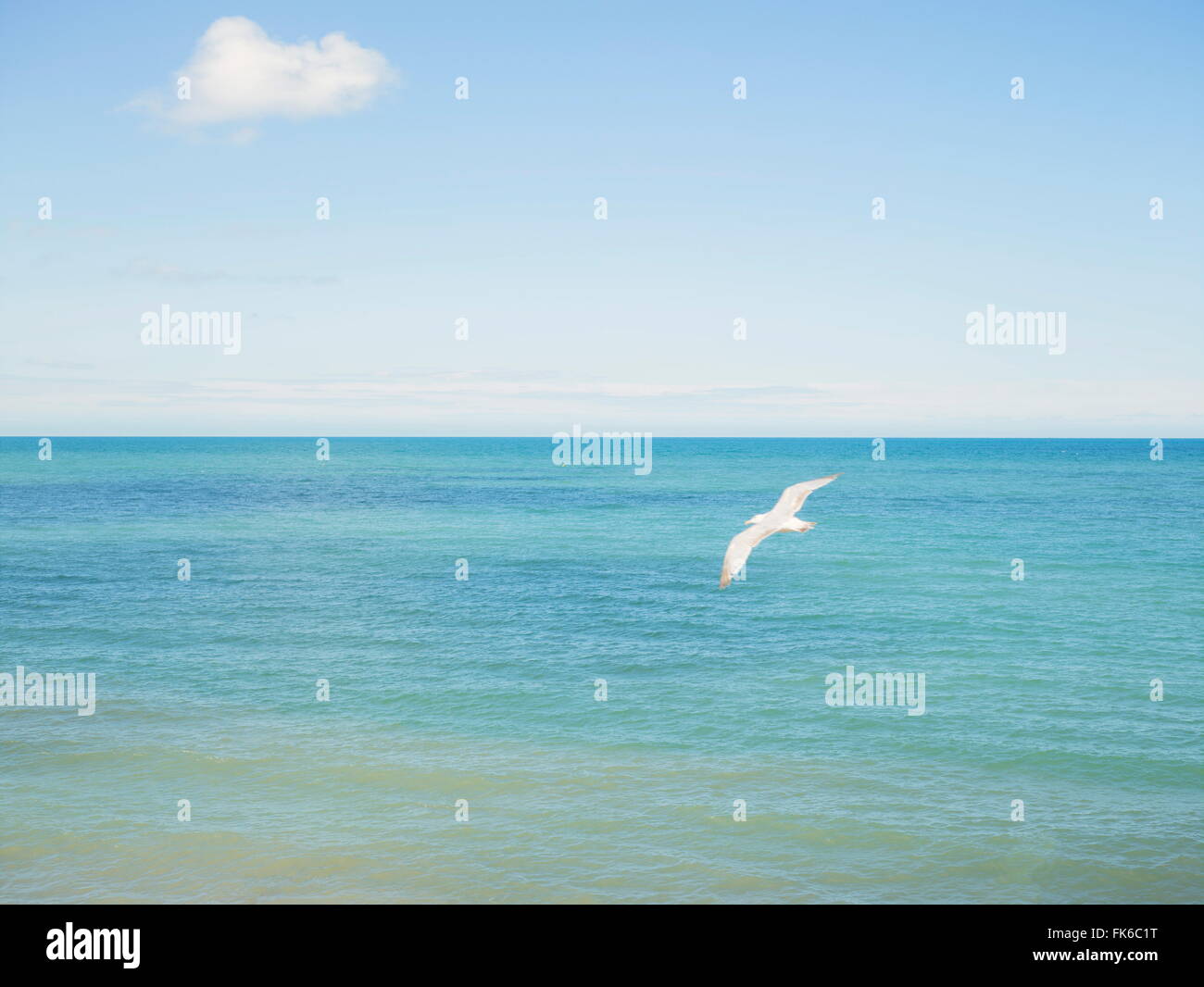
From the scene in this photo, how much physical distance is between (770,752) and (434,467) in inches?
5052

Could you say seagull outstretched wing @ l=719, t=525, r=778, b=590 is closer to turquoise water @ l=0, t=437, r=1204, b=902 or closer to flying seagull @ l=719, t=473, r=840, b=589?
flying seagull @ l=719, t=473, r=840, b=589

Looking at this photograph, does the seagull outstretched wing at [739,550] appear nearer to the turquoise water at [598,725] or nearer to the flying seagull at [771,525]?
the flying seagull at [771,525]

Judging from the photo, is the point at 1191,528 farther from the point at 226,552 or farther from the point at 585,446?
the point at 585,446

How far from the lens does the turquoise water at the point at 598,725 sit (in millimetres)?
17312

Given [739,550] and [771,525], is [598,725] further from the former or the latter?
[739,550]

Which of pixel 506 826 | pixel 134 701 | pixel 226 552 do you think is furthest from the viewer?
pixel 226 552

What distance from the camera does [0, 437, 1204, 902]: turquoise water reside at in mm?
17312

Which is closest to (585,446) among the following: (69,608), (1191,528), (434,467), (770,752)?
(434,467)

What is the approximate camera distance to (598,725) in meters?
24.1

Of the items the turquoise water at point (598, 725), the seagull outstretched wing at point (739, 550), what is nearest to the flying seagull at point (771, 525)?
the seagull outstretched wing at point (739, 550)

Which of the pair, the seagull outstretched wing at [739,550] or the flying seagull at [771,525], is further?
the flying seagull at [771,525]

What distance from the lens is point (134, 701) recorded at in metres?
25.7

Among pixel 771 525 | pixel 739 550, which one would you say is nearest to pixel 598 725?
pixel 771 525

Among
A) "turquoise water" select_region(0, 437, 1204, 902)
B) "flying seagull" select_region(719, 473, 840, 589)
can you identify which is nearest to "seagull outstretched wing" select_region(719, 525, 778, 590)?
"flying seagull" select_region(719, 473, 840, 589)
